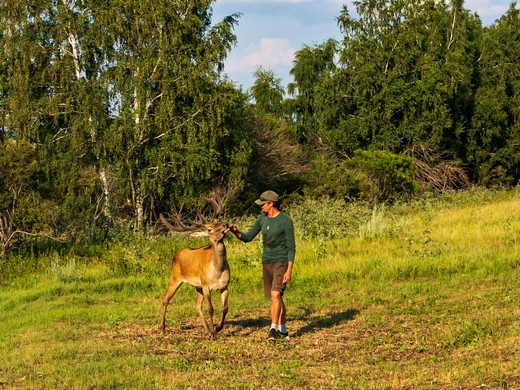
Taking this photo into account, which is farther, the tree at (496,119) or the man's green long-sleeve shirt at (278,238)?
the tree at (496,119)

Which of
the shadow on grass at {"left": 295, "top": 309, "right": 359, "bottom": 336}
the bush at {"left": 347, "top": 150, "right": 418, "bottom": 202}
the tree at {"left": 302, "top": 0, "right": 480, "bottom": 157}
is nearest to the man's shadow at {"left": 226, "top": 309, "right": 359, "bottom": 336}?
the shadow on grass at {"left": 295, "top": 309, "right": 359, "bottom": 336}

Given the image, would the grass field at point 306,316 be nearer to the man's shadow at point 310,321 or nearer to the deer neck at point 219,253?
the man's shadow at point 310,321

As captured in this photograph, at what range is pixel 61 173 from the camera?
102ft

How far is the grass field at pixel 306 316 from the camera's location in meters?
8.11

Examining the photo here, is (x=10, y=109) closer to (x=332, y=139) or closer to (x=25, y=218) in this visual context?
(x=25, y=218)

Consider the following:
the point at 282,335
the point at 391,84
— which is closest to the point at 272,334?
the point at 282,335

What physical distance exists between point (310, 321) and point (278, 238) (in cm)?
216

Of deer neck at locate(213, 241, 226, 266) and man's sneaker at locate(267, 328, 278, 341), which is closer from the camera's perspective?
man's sneaker at locate(267, 328, 278, 341)

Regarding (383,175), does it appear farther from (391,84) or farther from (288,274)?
(288,274)

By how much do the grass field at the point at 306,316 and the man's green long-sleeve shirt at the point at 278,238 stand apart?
1.21 m

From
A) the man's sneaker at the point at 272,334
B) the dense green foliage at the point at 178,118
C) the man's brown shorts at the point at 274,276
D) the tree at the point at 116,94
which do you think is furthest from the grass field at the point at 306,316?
the tree at the point at 116,94

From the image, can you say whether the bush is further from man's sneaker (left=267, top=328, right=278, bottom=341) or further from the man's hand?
man's sneaker (left=267, top=328, right=278, bottom=341)

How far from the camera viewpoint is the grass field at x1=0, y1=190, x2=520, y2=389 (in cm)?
811

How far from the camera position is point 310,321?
12.1 metres
